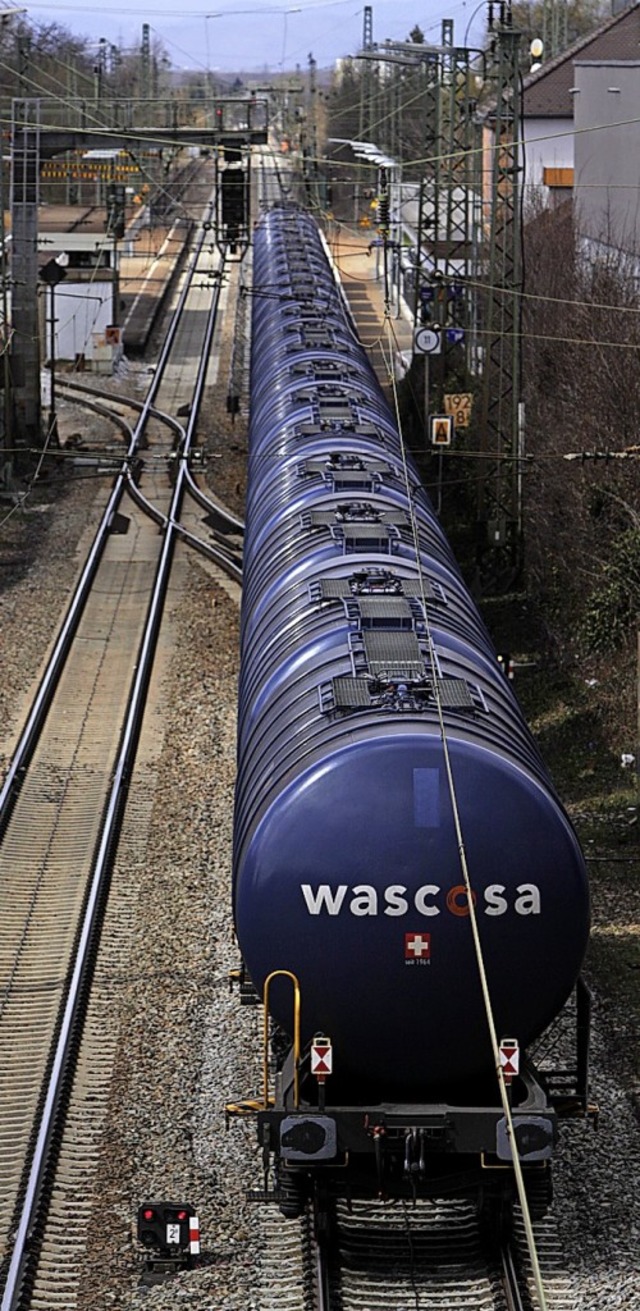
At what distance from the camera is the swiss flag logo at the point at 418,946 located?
10.1m

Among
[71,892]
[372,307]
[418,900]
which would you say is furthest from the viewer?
[372,307]

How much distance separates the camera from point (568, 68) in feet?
191

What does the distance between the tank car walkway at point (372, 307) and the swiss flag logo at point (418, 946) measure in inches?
1506

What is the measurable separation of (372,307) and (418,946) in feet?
182

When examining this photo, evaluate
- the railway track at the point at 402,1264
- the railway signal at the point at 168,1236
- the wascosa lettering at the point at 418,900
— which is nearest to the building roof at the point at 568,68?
the railway track at the point at 402,1264

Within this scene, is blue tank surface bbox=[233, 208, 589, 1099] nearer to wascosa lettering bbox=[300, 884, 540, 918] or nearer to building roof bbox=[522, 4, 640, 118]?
wascosa lettering bbox=[300, 884, 540, 918]

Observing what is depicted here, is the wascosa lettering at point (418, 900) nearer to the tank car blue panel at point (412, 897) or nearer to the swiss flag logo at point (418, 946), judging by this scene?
the tank car blue panel at point (412, 897)

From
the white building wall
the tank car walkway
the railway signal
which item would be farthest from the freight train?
the white building wall

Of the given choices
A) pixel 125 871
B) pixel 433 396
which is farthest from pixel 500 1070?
pixel 433 396

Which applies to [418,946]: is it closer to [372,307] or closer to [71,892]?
[71,892]

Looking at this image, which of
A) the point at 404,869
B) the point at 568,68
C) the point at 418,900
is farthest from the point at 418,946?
the point at 568,68

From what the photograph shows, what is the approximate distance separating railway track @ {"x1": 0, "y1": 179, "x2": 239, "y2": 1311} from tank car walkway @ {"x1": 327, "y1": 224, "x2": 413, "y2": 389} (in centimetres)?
1917

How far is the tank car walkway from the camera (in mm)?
53428

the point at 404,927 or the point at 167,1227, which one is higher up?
A: the point at 404,927
